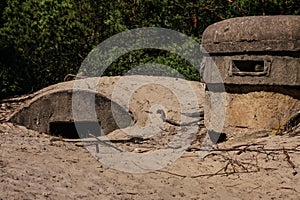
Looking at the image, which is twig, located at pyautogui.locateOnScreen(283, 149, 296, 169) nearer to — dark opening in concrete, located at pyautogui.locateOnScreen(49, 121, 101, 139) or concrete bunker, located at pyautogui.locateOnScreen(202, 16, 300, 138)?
concrete bunker, located at pyautogui.locateOnScreen(202, 16, 300, 138)

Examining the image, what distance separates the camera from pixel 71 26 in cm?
794

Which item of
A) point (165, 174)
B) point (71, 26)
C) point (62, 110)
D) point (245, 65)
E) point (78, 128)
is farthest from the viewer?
point (71, 26)

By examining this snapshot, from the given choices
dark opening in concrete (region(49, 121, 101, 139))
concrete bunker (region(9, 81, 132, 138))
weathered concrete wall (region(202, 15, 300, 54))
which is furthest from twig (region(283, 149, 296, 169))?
dark opening in concrete (region(49, 121, 101, 139))

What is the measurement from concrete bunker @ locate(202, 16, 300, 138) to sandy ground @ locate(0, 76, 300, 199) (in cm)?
26

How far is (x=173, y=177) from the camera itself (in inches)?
145

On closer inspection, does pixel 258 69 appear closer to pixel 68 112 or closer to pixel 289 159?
pixel 289 159

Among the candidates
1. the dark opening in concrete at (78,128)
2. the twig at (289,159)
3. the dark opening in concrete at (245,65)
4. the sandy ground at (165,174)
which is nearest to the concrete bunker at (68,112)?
the dark opening in concrete at (78,128)

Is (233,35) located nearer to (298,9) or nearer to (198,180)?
(198,180)

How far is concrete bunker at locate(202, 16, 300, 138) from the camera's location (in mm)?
4574

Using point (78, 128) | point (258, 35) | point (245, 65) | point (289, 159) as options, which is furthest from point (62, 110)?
point (289, 159)

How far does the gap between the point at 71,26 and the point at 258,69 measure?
382 centimetres

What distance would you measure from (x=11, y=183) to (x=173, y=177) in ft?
3.60

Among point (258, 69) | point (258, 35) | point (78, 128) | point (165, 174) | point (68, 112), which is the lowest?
point (78, 128)

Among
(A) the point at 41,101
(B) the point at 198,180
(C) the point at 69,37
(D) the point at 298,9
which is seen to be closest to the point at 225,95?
(B) the point at 198,180
